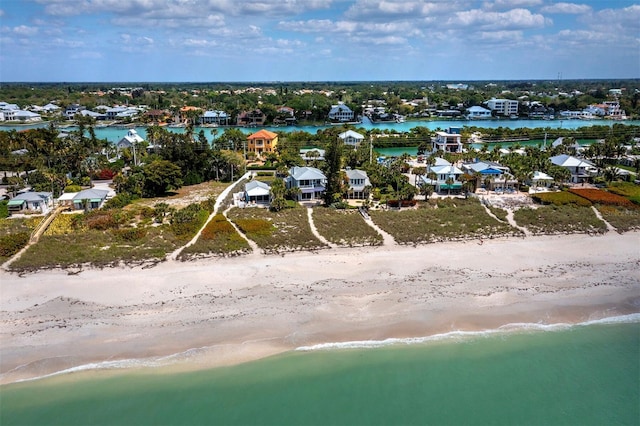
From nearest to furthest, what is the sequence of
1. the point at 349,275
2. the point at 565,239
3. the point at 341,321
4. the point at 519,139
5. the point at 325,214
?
the point at 341,321, the point at 349,275, the point at 565,239, the point at 325,214, the point at 519,139

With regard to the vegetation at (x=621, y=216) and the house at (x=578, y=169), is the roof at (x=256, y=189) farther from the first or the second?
the house at (x=578, y=169)

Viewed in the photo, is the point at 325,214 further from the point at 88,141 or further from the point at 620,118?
the point at 620,118

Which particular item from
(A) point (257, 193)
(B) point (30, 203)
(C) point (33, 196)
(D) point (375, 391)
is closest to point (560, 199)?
(A) point (257, 193)

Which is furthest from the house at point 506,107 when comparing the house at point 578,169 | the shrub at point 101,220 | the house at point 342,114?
the shrub at point 101,220

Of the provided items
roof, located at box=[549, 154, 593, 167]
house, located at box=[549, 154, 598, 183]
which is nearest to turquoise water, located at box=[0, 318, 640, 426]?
house, located at box=[549, 154, 598, 183]

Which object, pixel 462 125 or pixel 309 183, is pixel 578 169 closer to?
pixel 309 183

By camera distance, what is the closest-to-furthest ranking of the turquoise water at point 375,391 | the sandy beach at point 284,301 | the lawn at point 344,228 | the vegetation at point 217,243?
the turquoise water at point 375,391 < the sandy beach at point 284,301 < the vegetation at point 217,243 < the lawn at point 344,228

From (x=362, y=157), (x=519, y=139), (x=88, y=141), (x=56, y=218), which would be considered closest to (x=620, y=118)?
(x=519, y=139)
